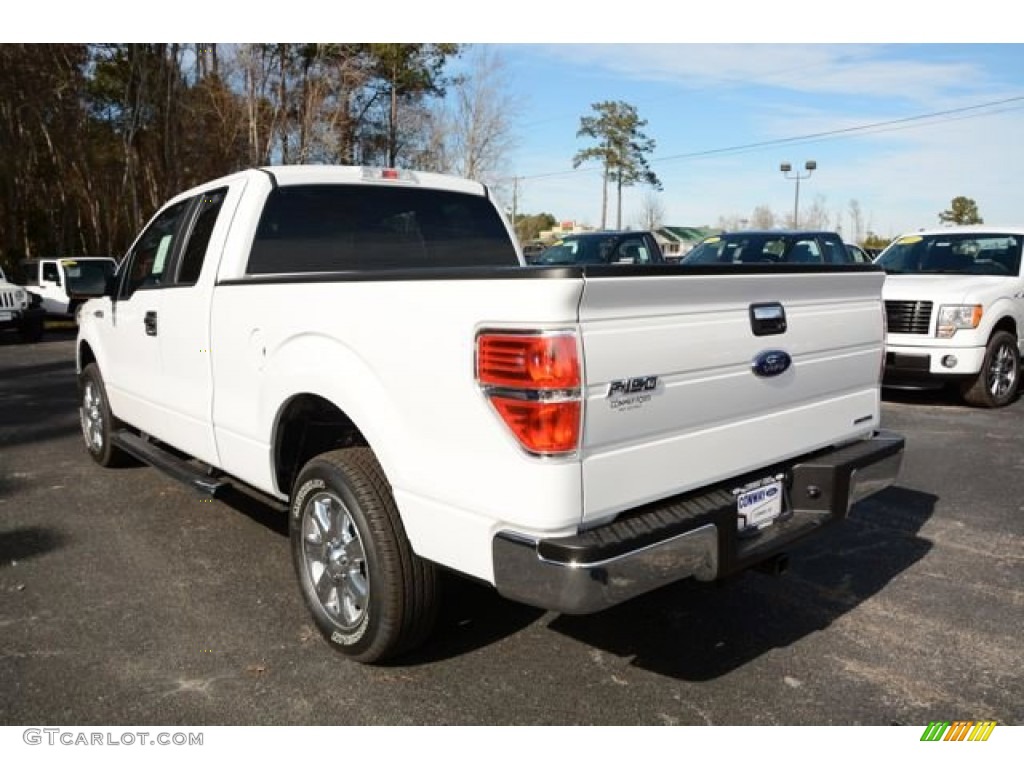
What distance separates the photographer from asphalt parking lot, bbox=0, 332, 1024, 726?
2.87 meters

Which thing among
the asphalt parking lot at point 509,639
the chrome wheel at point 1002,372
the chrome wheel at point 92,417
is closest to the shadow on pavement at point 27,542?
the asphalt parking lot at point 509,639

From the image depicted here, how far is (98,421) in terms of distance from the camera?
6059mm

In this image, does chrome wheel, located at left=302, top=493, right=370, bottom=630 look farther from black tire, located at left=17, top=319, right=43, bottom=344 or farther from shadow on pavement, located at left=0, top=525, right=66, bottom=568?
black tire, located at left=17, top=319, right=43, bottom=344

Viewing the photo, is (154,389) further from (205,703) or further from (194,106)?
(194,106)

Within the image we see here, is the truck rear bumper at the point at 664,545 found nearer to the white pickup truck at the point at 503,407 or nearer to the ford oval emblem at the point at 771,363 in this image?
the white pickup truck at the point at 503,407

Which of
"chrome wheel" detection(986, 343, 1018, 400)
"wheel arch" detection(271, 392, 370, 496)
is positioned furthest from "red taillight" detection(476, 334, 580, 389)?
"chrome wheel" detection(986, 343, 1018, 400)

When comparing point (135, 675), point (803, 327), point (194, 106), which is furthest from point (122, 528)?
point (194, 106)

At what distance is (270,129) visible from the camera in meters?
26.7

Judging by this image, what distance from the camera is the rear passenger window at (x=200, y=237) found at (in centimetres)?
424

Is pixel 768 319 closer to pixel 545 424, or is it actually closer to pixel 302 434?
pixel 545 424

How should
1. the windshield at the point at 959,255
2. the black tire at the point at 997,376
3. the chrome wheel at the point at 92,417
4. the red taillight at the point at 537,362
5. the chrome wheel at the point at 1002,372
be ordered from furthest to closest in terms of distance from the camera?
1. the windshield at the point at 959,255
2. the chrome wheel at the point at 1002,372
3. the black tire at the point at 997,376
4. the chrome wheel at the point at 92,417
5. the red taillight at the point at 537,362

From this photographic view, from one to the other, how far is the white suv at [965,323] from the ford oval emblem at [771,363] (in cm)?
597
